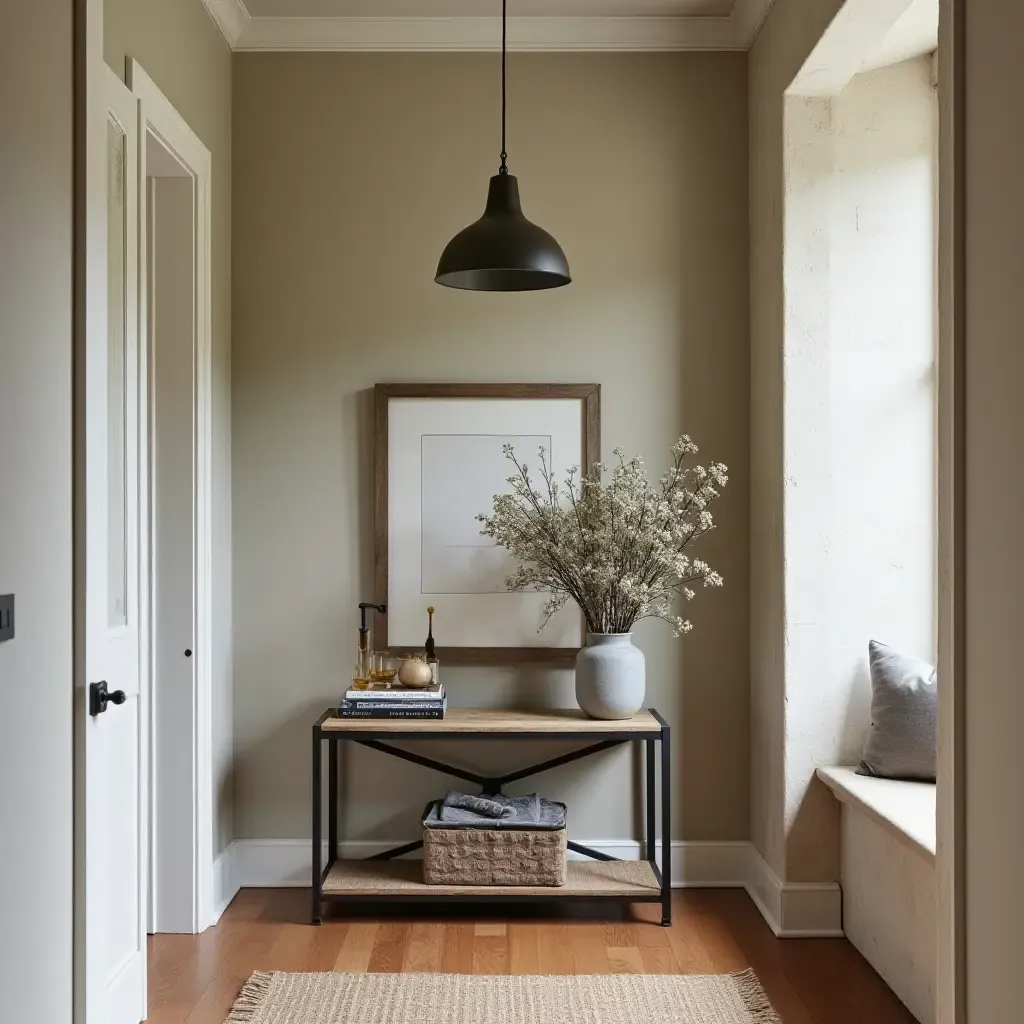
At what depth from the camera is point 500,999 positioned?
274 centimetres

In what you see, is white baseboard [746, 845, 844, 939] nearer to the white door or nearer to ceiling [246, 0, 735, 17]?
the white door

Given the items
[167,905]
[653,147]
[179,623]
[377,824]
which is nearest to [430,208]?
[653,147]

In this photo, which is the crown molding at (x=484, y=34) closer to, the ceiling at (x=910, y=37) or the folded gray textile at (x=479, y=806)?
the ceiling at (x=910, y=37)

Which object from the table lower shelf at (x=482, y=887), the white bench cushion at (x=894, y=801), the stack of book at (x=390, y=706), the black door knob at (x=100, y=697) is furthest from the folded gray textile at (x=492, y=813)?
the black door knob at (x=100, y=697)

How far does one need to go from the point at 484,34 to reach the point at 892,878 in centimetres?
287

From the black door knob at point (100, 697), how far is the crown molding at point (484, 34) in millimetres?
2312

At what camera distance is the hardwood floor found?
9.07 ft
